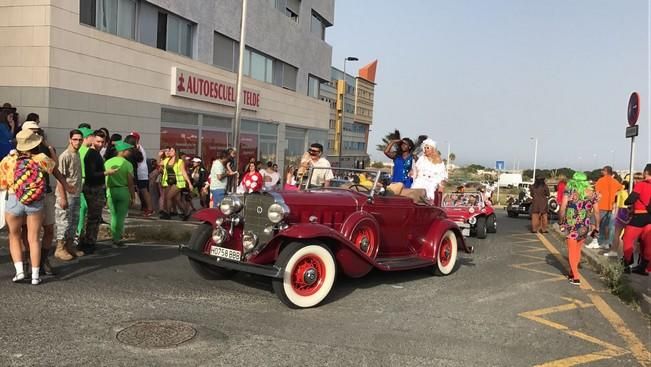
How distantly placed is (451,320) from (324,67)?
24.8 meters

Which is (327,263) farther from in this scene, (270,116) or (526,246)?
(270,116)

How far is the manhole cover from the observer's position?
4.05 metres

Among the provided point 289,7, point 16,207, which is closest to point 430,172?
point 16,207

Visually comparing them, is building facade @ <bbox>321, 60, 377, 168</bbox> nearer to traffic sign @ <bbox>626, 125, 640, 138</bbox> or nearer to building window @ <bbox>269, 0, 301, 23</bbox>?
building window @ <bbox>269, 0, 301, 23</bbox>

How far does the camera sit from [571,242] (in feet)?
24.4

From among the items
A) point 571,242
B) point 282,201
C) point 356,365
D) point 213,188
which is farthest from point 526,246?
point 356,365

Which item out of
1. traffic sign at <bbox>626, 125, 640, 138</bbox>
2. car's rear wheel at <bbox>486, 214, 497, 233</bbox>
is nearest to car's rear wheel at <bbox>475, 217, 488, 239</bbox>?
car's rear wheel at <bbox>486, 214, 497, 233</bbox>

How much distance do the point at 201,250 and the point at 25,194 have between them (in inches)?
75.6

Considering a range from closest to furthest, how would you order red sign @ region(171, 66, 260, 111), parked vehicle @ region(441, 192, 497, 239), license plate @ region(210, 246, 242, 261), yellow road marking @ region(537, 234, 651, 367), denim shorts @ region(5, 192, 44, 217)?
yellow road marking @ region(537, 234, 651, 367)
denim shorts @ region(5, 192, 44, 217)
license plate @ region(210, 246, 242, 261)
parked vehicle @ region(441, 192, 497, 239)
red sign @ region(171, 66, 260, 111)

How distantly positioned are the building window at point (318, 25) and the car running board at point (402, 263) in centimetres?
2187

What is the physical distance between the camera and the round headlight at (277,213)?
219 inches

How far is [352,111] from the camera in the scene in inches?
2366

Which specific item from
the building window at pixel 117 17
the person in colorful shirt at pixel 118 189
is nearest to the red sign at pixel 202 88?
the building window at pixel 117 17

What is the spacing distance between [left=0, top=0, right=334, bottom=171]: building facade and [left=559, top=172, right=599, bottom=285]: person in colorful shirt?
10.5m
